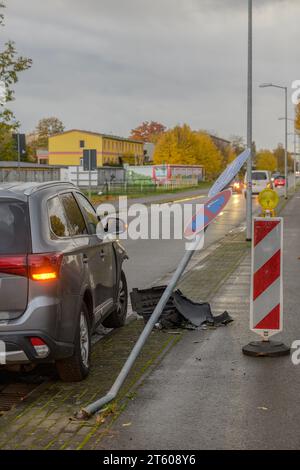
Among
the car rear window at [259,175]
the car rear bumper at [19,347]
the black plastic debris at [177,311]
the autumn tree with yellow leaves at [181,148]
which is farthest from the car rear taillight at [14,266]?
the autumn tree with yellow leaves at [181,148]

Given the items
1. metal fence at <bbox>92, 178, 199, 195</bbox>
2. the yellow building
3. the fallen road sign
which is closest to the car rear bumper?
the fallen road sign

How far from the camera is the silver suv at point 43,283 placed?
5.81 metres

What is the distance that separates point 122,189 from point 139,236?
132 feet

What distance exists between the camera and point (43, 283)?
5.84 metres

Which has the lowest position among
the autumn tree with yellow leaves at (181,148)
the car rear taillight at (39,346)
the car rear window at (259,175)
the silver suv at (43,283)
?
the car rear taillight at (39,346)

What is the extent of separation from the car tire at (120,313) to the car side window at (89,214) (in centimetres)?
116

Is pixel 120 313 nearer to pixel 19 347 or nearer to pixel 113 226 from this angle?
pixel 113 226

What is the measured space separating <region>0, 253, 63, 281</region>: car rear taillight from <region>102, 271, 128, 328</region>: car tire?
2983mm

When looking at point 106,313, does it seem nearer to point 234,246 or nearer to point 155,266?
point 155,266

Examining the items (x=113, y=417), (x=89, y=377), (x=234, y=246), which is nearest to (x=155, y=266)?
(x=234, y=246)

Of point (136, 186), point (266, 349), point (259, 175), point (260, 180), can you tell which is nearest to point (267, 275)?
point (266, 349)

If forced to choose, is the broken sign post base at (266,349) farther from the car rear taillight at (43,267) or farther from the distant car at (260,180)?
the distant car at (260,180)

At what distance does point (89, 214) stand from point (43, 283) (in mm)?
2188

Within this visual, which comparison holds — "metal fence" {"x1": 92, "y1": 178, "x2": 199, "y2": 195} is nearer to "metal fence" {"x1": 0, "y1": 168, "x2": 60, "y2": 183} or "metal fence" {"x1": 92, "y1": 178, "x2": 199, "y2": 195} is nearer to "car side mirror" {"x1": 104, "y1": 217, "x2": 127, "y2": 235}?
"metal fence" {"x1": 0, "y1": 168, "x2": 60, "y2": 183}
